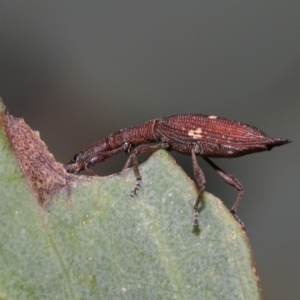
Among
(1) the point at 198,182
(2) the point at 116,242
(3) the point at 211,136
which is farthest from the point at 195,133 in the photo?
(2) the point at 116,242

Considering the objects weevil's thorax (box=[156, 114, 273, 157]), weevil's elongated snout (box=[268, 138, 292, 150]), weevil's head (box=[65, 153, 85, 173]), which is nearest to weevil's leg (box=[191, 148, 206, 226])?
weevil's thorax (box=[156, 114, 273, 157])

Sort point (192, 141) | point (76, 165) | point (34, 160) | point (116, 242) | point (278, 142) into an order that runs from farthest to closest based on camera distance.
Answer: point (192, 141) → point (76, 165) → point (278, 142) → point (34, 160) → point (116, 242)

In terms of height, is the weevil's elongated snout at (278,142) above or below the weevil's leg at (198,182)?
above

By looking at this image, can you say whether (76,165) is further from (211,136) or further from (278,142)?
(278,142)

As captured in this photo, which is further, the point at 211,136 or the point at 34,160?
the point at 211,136

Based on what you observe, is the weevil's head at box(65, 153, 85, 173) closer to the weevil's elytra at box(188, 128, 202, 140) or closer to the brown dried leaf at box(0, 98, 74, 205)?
the brown dried leaf at box(0, 98, 74, 205)

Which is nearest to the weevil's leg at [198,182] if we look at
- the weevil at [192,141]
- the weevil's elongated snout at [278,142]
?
the weevil at [192,141]

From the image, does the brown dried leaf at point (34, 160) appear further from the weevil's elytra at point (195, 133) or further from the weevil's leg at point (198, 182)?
the weevil's elytra at point (195, 133)
